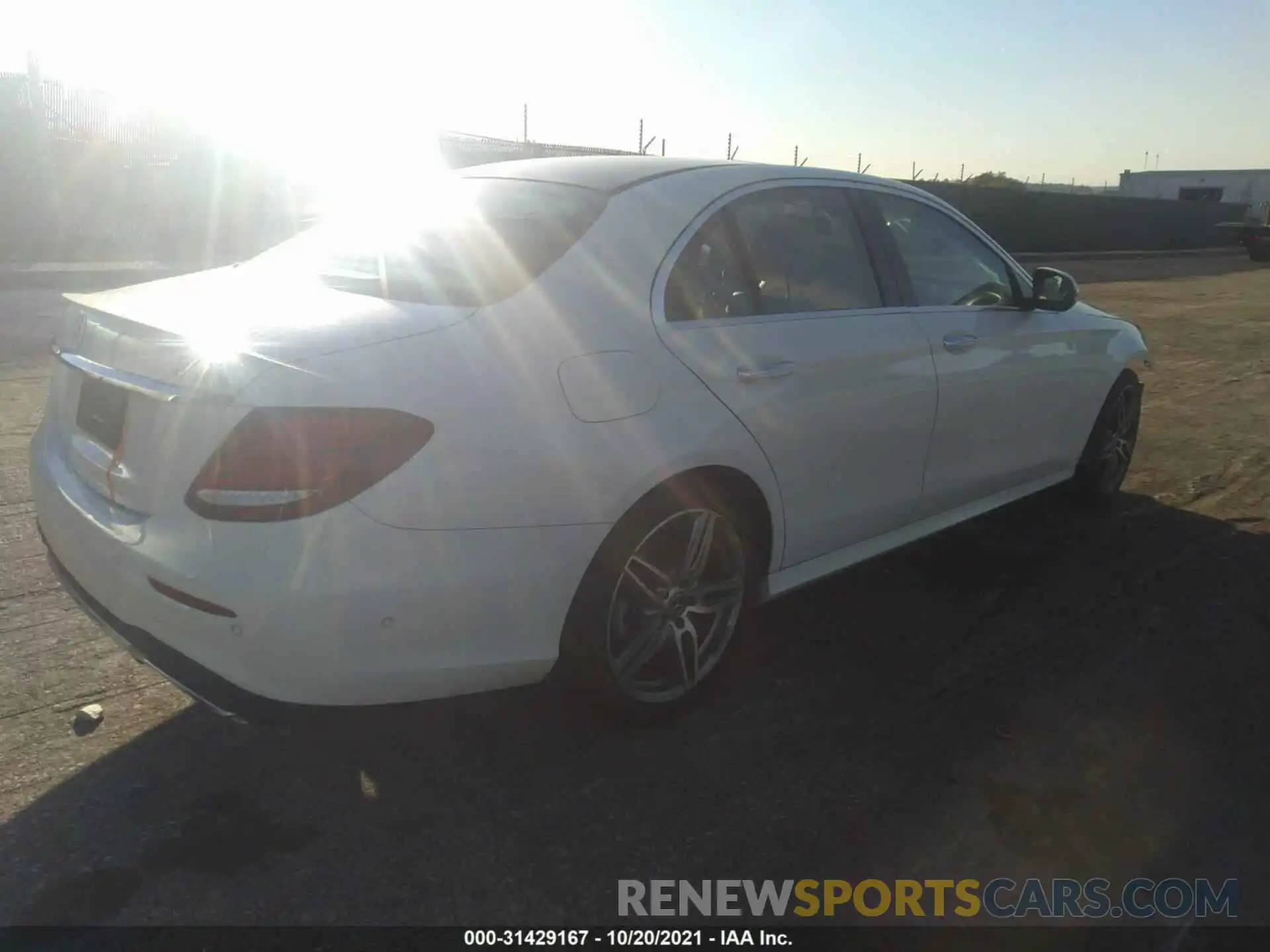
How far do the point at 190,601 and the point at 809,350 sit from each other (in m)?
1.97

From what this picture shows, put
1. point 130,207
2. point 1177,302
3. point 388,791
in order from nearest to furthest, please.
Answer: point 388,791, point 1177,302, point 130,207

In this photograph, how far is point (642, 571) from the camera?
3090mm

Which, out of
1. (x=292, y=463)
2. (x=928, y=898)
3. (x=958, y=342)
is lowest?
(x=928, y=898)

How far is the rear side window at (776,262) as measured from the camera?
10.8 ft

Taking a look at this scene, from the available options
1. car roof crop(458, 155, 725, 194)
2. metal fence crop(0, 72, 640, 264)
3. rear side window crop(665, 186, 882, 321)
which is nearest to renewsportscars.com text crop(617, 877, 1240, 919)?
rear side window crop(665, 186, 882, 321)

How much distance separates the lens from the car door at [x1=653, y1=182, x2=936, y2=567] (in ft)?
10.6

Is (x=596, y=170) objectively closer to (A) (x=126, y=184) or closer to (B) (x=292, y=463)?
(B) (x=292, y=463)

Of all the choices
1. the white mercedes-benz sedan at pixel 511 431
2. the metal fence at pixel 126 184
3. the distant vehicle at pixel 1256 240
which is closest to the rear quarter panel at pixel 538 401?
the white mercedes-benz sedan at pixel 511 431

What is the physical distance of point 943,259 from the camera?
14.3ft

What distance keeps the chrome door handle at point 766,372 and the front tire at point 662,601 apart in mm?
356

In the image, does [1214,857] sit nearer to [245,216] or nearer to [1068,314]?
[1068,314]

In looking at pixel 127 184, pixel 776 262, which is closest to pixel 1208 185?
pixel 127 184

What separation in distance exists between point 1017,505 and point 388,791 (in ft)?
12.9

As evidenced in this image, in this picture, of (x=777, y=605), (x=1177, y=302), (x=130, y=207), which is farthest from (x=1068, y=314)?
(x=130, y=207)
